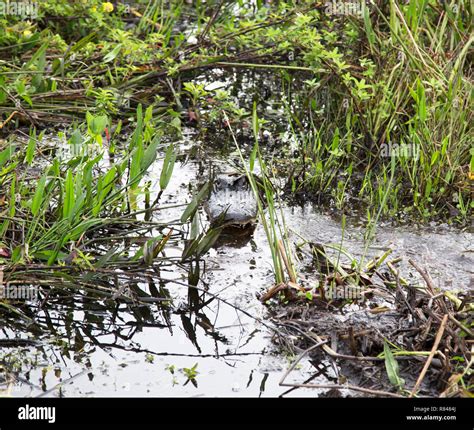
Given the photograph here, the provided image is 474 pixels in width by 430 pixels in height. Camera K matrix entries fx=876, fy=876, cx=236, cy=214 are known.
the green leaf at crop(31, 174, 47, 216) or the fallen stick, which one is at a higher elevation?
the green leaf at crop(31, 174, 47, 216)

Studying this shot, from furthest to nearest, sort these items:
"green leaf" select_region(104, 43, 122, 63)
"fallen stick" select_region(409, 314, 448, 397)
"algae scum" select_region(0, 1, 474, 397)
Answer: "green leaf" select_region(104, 43, 122, 63) → "algae scum" select_region(0, 1, 474, 397) → "fallen stick" select_region(409, 314, 448, 397)

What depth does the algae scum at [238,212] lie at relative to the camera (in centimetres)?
339

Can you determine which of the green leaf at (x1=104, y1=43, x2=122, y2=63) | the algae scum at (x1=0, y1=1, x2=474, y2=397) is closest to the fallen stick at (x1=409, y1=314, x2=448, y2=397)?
the algae scum at (x1=0, y1=1, x2=474, y2=397)

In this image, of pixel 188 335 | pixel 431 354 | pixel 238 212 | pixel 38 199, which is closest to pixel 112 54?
pixel 238 212

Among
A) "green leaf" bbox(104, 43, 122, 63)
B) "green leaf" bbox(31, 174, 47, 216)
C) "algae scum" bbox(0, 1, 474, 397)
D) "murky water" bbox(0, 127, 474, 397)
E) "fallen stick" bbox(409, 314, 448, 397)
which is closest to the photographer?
"fallen stick" bbox(409, 314, 448, 397)

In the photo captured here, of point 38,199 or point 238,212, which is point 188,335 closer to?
point 38,199

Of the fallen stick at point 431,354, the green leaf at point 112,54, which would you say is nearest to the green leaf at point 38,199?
the fallen stick at point 431,354

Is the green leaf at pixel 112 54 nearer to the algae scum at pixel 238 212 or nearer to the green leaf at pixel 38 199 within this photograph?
the algae scum at pixel 238 212

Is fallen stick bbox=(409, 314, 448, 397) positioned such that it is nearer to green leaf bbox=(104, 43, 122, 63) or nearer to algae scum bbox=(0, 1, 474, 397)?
algae scum bbox=(0, 1, 474, 397)

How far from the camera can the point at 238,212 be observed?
448cm

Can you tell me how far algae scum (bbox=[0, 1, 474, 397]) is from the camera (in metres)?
3.39

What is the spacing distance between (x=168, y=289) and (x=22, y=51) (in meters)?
2.51
